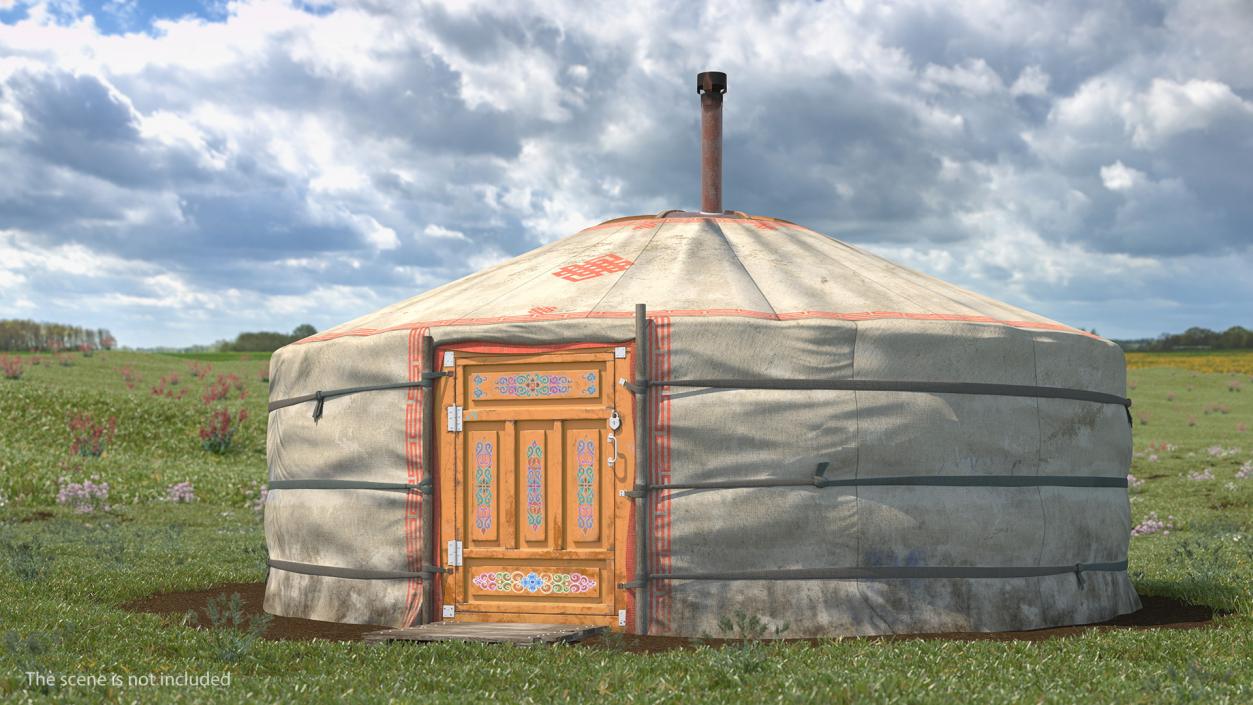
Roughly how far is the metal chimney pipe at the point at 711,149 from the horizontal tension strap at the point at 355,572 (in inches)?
140

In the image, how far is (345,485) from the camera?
314 inches

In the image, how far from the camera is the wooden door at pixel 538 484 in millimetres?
7266

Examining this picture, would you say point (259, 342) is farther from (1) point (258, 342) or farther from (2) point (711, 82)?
(2) point (711, 82)

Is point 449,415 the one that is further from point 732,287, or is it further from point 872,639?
point 872,639

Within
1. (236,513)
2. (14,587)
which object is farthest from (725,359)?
(236,513)

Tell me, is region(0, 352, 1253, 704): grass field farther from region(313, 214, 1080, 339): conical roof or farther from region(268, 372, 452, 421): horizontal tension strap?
region(313, 214, 1080, 339): conical roof

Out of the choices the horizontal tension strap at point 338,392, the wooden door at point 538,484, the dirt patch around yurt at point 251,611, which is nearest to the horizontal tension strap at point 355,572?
the wooden door at point 538,484

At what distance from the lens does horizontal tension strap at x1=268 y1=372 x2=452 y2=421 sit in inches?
299

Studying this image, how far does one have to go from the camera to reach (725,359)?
279 inches

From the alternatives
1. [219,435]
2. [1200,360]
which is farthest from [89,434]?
[1200,360]

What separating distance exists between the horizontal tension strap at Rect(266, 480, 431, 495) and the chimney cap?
3748mm

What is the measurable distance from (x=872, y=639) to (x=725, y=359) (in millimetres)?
1753

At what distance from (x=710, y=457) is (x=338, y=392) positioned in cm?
253

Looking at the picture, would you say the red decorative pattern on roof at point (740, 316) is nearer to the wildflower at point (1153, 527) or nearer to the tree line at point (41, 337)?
the wildflower at point (1153, 527)
